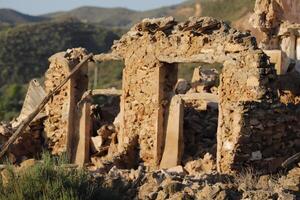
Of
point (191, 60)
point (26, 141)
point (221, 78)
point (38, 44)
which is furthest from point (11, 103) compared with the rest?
point (221, 78)

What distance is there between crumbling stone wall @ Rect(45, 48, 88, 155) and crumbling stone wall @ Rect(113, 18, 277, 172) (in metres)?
1.20

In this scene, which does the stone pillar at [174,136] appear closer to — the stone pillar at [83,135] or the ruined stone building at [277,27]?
the stone pillar at [83,135]

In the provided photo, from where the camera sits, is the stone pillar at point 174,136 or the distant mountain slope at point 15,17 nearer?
the stone pillar at point 174,136

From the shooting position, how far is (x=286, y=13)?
15.6 m

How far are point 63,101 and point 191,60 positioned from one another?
137 inches

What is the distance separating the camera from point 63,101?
1435 centimetres

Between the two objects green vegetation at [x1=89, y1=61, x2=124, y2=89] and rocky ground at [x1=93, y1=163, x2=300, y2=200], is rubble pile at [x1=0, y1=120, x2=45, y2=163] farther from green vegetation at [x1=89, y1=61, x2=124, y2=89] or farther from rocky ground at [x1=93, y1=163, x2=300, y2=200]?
green vegetation at [x1=89, y1=61, x2=124, y2=89]

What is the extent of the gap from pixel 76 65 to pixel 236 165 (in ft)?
16.1

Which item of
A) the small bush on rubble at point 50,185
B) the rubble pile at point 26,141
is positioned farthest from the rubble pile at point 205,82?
the small bush on rubble at point 50,185

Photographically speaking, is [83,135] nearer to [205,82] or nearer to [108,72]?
[205,82]

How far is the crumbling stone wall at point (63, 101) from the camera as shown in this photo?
46.6 ft

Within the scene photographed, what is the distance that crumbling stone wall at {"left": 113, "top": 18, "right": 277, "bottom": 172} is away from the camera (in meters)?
10.8

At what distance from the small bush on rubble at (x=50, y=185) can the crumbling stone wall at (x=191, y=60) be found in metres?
2.90

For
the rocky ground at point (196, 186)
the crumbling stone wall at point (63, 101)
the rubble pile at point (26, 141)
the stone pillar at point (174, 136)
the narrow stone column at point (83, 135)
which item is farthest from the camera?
the rubble pile at point (26, 141)
